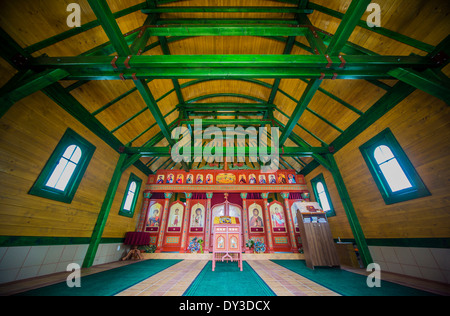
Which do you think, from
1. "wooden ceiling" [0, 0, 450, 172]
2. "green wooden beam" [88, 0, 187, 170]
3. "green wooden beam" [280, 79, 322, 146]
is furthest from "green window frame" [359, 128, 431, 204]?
"green wooden beam" [88, 0, 187, 170]

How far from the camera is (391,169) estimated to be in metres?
3.90

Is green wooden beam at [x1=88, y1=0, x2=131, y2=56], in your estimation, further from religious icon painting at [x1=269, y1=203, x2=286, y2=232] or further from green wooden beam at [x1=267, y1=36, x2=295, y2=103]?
religious icon painting at [x1=269, y1=203, x2=286, y2=232]

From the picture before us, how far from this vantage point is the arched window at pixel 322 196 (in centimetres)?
661

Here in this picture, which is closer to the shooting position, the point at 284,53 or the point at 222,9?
the point at 222,9

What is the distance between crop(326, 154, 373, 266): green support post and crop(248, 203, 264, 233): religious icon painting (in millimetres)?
4196

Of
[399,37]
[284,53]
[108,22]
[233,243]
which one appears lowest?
[233,243]

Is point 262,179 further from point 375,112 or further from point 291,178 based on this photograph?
point 375,112

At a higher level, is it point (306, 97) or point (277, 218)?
point (306, 97)

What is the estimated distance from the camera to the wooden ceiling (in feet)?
9.34

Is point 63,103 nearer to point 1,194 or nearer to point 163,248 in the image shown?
point 1,194

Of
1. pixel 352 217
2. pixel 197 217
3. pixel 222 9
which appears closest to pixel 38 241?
pixel 197 217

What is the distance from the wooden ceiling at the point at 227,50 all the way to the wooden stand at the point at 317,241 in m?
2.86

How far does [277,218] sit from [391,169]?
5403mm

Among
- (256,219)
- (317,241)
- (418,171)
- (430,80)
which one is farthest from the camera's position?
(256,219)
